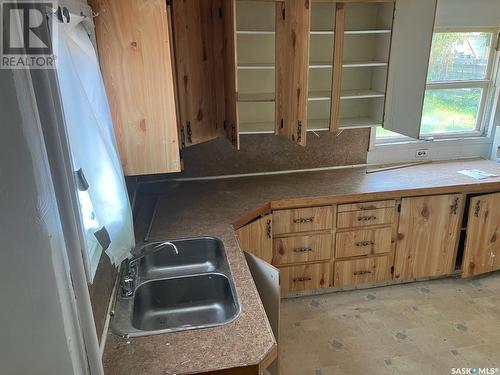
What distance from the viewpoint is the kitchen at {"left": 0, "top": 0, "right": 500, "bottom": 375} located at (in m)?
0.71

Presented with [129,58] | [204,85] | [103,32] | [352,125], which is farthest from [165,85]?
[352,125]

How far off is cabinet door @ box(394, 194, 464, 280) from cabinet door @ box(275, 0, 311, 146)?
3.23ft

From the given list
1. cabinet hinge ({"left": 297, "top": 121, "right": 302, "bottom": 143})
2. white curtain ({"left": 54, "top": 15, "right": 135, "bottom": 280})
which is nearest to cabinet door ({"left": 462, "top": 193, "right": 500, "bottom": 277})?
cabinet hinge ({"left": 297, "top": 121, "right": 302, "bottom": 143})

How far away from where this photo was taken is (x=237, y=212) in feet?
7.41

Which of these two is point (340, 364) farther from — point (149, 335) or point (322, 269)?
point (149, 335)

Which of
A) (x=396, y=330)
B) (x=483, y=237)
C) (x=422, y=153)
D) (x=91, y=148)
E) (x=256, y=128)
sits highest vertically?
(x=91, y=148)

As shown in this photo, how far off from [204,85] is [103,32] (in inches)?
34.1

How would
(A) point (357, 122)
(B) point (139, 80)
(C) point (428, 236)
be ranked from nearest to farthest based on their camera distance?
1. (B) point (139, 80)
2. (C) point (428, 236)
3. (A) point (357, 122)

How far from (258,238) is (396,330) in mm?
1056

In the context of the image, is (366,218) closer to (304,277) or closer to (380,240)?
(380,240)

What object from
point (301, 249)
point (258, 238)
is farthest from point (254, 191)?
point (301, 249)

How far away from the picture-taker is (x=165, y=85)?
1611mm

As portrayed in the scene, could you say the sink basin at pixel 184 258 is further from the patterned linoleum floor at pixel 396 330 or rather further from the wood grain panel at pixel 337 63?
the wood grain panel at pixel 337 63

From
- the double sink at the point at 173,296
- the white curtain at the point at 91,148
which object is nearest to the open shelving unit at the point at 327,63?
the double sink at the point at 173,296
